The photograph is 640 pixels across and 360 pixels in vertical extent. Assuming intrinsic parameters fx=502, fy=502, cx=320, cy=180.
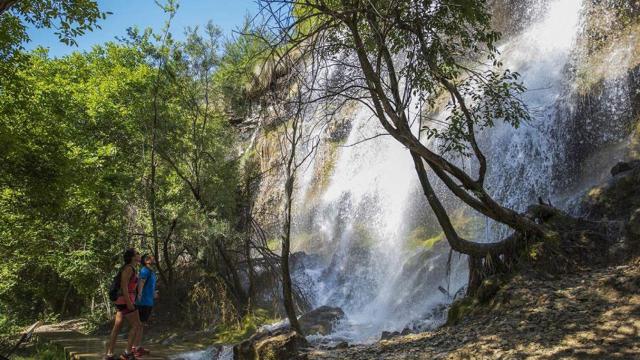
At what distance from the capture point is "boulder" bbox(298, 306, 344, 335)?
12023 millimetres

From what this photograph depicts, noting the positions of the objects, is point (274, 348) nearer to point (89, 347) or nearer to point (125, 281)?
point (125, 281)

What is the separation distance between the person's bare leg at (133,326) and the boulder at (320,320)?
16.9 feet

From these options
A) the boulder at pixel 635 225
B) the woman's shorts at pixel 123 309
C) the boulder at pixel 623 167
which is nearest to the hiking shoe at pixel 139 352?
the woman's shorts at pixel 123 309

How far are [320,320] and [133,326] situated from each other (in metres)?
5.99

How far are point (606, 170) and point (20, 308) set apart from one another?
24.0 m

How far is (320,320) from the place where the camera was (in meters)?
12.6

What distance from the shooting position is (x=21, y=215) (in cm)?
1316

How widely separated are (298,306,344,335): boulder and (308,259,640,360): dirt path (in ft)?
12.8

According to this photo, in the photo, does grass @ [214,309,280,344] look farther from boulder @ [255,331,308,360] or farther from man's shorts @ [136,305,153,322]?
boulder @ [255,331,308,360]

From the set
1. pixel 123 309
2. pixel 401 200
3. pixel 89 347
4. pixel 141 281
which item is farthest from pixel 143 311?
pixel 401 200

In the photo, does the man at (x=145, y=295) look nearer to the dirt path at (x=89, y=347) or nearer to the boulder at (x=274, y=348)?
the dirt path at (x=89, y=347)

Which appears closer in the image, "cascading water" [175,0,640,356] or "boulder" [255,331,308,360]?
"boulder" [255,331,308,360]

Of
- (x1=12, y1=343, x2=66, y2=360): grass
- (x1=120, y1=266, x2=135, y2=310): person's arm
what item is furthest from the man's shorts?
(x1=12, y1=343, x2=66, y2=360): grass

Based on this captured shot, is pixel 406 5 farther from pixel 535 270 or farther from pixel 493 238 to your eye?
pixel 493 238
